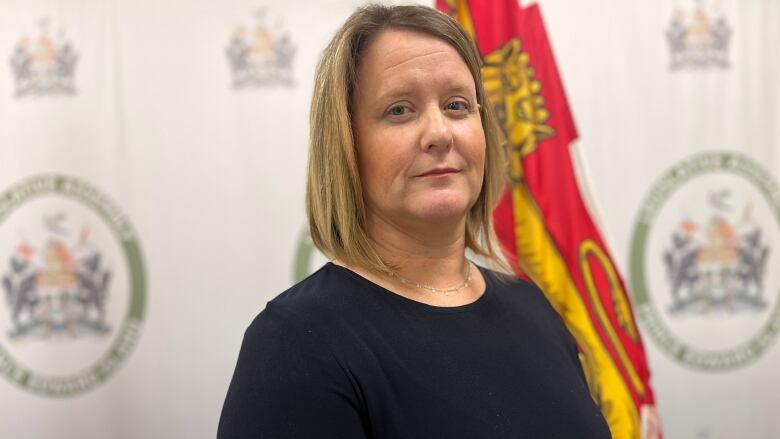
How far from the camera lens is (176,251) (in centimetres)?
192

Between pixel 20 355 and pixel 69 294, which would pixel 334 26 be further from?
pixel 20 355

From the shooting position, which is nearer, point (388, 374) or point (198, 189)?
point (388, 374)

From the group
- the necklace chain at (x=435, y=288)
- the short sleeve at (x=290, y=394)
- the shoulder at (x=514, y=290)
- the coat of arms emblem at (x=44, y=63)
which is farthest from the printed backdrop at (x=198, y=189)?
the short sleeve at (x=290, y=394)

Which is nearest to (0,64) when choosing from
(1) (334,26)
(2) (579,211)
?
(1) (334,26)

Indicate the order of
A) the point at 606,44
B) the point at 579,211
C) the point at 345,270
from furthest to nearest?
the point at 606,44 → the point at 579,211 → the point at 345,270

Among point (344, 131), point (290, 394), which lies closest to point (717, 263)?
point (344, 131)

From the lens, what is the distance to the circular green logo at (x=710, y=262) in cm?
205

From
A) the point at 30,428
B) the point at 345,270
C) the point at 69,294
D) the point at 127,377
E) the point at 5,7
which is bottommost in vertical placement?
the point at 30,428

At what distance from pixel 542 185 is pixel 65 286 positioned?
1.25 metres

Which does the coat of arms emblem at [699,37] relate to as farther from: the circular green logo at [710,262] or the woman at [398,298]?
the woman at [398,298]

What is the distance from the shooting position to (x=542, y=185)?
151cm

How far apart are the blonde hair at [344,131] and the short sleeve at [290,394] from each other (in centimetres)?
14

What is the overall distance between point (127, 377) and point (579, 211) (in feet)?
4.03

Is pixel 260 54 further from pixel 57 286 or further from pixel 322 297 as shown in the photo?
pixel 322 297
